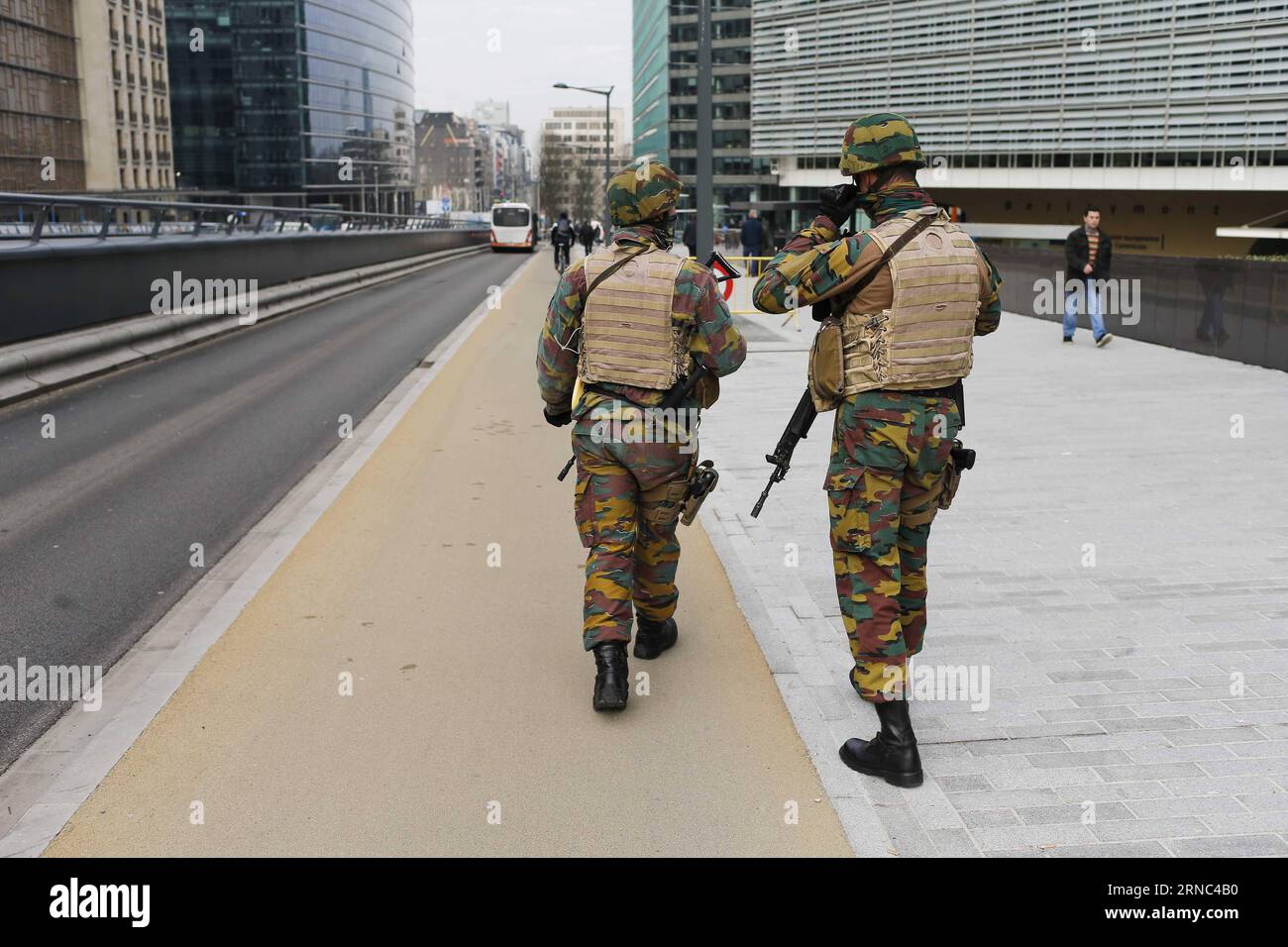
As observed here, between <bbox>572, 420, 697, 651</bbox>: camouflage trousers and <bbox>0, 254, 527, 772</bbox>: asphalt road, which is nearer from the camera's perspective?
<bbox>572, 420, 697, 651</bbox>: camouflage trousers

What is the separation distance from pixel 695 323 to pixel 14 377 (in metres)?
9.31

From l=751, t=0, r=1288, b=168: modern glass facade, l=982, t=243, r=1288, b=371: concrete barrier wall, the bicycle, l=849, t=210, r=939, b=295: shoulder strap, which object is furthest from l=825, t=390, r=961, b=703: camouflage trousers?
l=751, t=0, r=1288, b=168: modern glass facade

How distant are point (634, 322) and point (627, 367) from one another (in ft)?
0.55

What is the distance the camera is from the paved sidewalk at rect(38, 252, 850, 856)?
3541mm

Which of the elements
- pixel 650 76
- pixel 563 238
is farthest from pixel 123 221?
pixel 650 76

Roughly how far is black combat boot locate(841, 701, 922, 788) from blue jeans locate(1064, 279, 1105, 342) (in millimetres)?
13643

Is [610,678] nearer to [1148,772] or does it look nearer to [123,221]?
[1148,772]

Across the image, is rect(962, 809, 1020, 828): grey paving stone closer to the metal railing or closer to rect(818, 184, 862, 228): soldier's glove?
rect(818, 184, 862, 228): soldier's glove

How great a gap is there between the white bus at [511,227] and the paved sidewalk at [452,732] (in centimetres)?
5569

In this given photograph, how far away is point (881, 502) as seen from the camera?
3.95 m

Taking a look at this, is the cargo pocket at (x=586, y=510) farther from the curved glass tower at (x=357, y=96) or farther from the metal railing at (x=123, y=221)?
the curved glass tower at (x=357, y=96)
